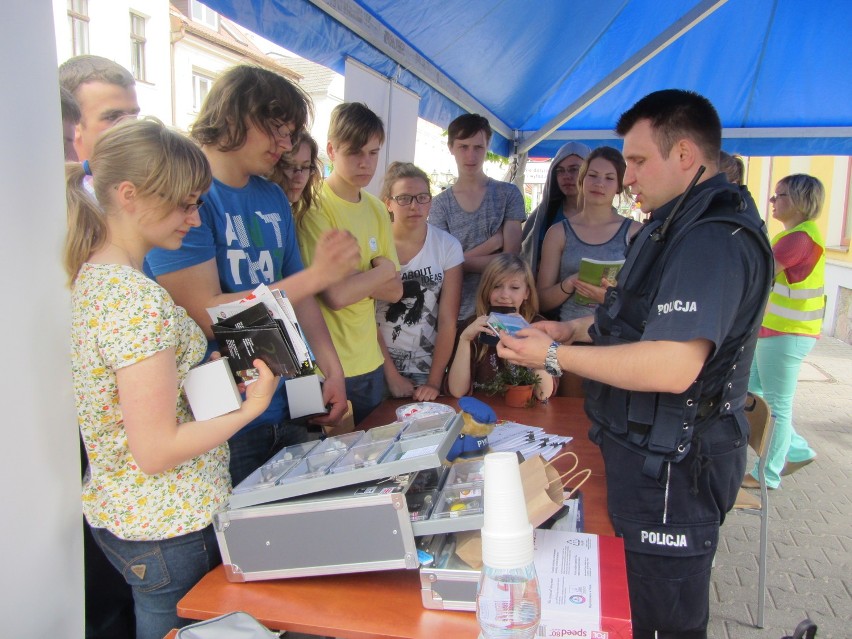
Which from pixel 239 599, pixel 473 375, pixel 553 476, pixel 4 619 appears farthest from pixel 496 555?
pixel 473 375

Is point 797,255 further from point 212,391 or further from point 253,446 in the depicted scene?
point 212,391

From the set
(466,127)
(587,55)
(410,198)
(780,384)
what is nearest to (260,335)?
(410,198)

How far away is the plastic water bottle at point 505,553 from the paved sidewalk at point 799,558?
2290mm

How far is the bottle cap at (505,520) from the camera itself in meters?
0.85

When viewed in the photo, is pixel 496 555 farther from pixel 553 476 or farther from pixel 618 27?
pixel 618 27

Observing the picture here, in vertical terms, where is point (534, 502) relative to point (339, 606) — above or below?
above

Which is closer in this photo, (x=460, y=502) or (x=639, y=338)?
(x=460, y=502)

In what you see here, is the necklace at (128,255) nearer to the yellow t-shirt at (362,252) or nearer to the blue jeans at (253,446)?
the blue jeans at (253,446)

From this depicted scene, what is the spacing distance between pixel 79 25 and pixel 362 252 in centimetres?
1738

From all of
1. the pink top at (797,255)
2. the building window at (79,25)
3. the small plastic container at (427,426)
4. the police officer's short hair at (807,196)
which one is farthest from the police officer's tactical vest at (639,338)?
the building window at (79,25)

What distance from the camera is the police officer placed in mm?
1470

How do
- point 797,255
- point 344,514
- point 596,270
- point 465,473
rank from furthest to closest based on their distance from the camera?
point 797,255 → point 596,270 → point 465,473 → point 344,514

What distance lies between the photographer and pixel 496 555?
2.79 ft

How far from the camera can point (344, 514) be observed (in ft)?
3.99
